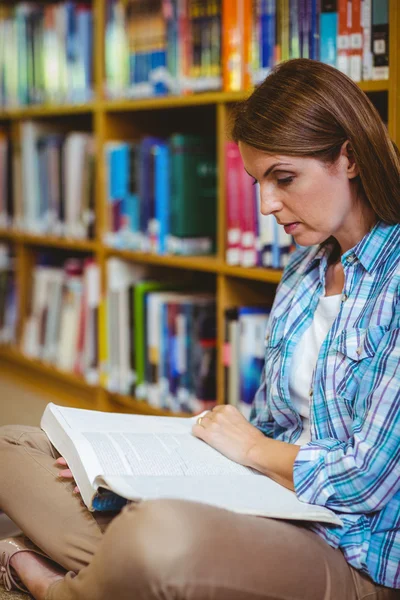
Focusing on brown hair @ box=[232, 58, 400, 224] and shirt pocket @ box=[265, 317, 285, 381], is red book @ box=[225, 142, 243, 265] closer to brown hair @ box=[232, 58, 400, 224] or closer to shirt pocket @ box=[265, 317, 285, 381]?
shirt pocket @ box=[265, 317, 285, 381]

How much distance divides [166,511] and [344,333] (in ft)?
1.33

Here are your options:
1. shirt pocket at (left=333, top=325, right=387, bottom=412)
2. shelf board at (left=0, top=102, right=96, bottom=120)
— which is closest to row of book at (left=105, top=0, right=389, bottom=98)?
shelf board at (left=0, top=102, right=96, bottom=120)

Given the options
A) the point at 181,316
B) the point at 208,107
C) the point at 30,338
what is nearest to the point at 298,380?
the point at 181,316

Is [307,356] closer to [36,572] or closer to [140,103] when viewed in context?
[36,572]

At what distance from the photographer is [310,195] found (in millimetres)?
1302

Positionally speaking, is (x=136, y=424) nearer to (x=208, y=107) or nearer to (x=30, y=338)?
(x=208, y=107)

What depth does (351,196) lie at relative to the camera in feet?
4.33

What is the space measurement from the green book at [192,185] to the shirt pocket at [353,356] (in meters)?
1.09

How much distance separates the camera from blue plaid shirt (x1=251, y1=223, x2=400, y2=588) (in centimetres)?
115

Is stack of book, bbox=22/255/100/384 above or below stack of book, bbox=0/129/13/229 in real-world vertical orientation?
below

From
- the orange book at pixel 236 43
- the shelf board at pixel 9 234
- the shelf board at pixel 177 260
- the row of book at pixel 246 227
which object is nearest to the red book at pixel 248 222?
the row of book at pixel 246 227

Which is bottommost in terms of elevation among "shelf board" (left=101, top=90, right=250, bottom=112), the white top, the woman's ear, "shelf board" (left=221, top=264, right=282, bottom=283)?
the white top

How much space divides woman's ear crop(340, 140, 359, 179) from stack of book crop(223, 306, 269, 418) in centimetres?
77

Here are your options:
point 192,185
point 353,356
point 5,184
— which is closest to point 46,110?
point 5,184
